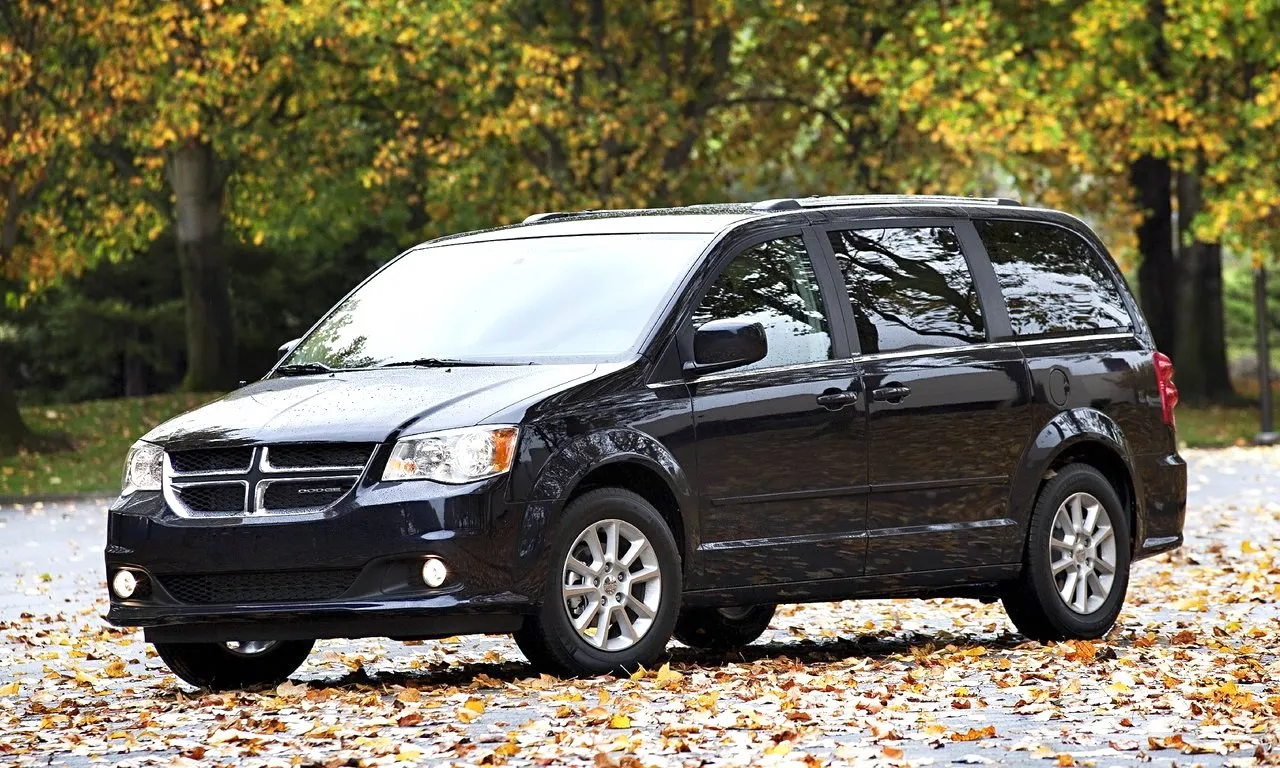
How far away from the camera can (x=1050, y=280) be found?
11.1m

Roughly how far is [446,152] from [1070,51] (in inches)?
344

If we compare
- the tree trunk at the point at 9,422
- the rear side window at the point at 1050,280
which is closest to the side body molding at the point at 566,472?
the rear side window at the point at 1050,280

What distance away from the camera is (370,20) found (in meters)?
30.0

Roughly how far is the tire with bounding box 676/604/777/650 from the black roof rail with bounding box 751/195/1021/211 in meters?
1.86

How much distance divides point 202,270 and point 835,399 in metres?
25.6

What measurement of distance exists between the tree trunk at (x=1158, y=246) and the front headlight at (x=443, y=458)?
30.1 metres

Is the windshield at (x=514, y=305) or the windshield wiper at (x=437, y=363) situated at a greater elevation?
the windshield at (x=514, y=305)

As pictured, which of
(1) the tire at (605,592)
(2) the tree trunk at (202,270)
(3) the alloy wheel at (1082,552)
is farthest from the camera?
(2) the tree trunk at (202,270)

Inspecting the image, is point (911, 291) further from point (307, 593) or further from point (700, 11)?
point (700, 11)

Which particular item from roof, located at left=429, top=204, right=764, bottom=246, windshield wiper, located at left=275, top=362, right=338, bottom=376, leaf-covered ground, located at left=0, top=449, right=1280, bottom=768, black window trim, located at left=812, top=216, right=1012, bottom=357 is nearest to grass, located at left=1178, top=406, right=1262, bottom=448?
leaf-covered ground, located at left=0, top=449, right=1280, bottom=768

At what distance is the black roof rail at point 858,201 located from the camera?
10023 millimetres

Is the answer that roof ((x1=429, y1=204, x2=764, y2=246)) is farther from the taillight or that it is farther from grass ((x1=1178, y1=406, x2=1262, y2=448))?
grass ((x1=1178, y1=406, x2=1262, y2=448))

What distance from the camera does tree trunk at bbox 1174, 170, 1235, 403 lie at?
36906mm

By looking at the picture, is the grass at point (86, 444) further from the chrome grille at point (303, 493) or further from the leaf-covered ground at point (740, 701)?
the chrome grille at point (303, 493)
